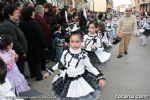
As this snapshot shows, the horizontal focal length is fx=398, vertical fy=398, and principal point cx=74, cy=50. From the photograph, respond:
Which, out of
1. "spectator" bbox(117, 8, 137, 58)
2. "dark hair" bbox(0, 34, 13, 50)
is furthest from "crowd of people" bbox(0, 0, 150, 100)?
"spectator" bbox(117, 8, 137, 58)

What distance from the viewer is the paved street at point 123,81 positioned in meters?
8.41

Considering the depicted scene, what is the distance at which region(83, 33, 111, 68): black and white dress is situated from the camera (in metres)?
8.96

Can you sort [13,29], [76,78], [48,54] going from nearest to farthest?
[76,78] → [13,29] → [48,54]

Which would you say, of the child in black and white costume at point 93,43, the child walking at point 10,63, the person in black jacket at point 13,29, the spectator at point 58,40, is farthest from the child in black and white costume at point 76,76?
the spectator at point 58,40

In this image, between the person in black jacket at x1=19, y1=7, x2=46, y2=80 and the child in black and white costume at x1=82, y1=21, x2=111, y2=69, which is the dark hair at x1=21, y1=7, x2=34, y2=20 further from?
the child in black and white costume at x1=82, y1=21, x2=111, y2=69

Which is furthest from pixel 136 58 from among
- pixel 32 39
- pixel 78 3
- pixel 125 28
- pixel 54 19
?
pixel 78 3

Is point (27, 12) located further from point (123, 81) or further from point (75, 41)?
point (75, 41)

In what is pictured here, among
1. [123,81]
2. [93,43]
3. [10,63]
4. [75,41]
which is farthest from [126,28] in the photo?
[75,41]

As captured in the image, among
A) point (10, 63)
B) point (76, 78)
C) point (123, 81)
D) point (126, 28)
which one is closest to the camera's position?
point (76, 78)

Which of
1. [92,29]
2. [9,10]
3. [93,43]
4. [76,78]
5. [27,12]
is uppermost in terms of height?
[9,10]

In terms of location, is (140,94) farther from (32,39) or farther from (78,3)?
(78,3)

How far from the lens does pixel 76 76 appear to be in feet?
20.4

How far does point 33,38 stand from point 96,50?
1.58 metres

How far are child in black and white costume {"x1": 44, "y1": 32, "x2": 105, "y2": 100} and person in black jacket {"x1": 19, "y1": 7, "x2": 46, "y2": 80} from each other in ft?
10.2
